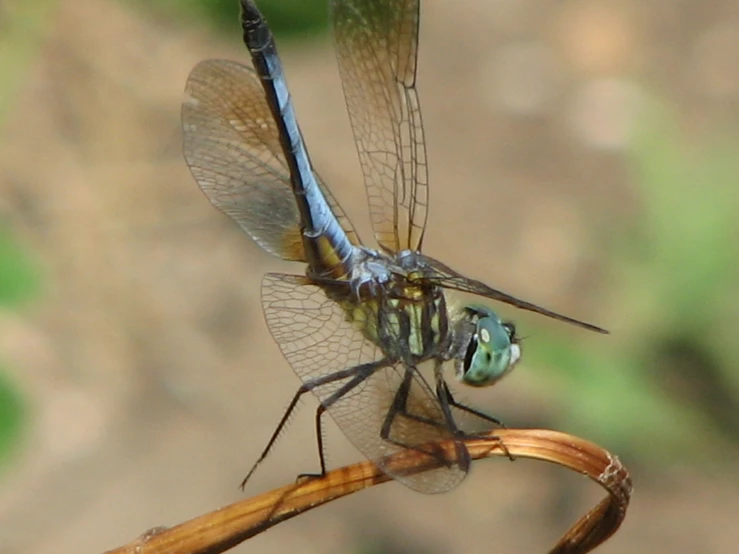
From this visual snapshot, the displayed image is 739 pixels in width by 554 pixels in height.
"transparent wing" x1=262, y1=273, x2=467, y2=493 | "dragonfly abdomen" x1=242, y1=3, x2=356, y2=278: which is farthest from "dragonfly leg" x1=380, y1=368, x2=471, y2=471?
"dragonfly abdomen" x1=242, y1=3, x2=356, y2=278

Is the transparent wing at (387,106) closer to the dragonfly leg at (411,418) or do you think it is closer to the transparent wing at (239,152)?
the transparent wing at (239,152)

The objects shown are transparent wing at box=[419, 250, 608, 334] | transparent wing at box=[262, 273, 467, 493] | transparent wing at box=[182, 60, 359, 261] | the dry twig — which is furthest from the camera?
transparent wing at box=[182, 60, 359, 261]

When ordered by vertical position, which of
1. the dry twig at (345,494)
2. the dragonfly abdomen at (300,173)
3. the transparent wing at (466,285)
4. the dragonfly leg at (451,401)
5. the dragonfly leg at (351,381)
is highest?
the dragonfly abdomen at (300,173)

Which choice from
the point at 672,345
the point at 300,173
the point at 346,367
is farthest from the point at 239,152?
the point at 672,345

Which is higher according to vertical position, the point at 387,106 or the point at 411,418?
the point at 387,106

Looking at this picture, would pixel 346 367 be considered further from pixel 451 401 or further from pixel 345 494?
pixel 345 494

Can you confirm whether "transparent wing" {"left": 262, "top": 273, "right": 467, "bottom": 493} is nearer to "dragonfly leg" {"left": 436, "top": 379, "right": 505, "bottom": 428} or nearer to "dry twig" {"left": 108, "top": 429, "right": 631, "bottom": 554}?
"dragonfly leg" {"left": 436, "top": 379, "right": 505, "bottom": 428}

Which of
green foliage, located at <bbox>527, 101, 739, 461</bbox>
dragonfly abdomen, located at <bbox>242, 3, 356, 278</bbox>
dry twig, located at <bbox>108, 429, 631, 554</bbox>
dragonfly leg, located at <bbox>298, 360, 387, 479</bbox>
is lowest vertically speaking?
green foliage, located at <bbox>527, 101, 739, 461</bbox>

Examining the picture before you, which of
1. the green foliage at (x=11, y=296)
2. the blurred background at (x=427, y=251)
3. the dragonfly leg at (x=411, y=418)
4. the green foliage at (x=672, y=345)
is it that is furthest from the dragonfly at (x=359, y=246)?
the green foliage at (x=672, y=345)
